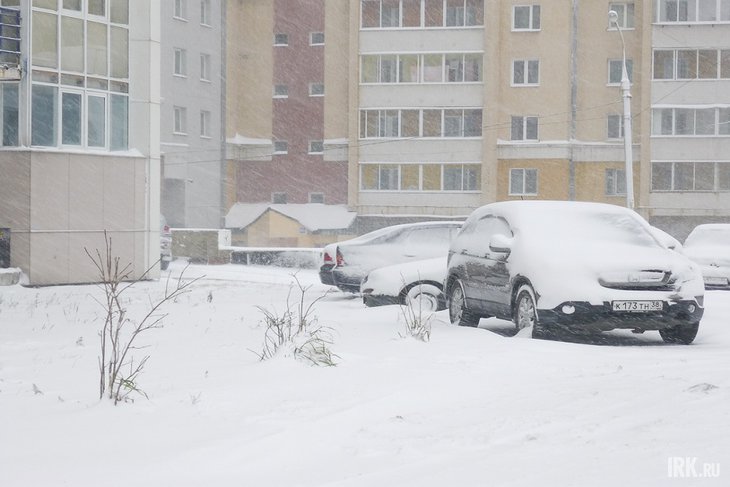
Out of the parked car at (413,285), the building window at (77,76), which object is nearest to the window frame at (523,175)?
the building window at (77,76)

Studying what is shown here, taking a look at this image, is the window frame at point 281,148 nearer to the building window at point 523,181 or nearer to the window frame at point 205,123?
the window frame at point 205,123

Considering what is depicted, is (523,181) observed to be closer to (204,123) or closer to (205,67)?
(204,123)

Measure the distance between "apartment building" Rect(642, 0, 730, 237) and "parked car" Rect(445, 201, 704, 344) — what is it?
125ft

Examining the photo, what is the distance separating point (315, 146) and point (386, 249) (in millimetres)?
36873

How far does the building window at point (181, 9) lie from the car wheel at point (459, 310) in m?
40.0

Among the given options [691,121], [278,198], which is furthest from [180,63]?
[691,121]

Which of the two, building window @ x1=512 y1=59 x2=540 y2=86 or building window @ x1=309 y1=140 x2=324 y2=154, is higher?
building window @ x1=512 y1=59 x2=540 y2=86

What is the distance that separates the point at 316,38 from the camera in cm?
5481

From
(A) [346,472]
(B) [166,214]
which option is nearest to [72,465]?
(A) [346,472]

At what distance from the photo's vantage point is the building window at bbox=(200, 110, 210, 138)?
52.3 meters

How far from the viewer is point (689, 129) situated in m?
48.7

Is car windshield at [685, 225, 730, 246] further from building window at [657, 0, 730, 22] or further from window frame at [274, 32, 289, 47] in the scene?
window frame at [274, 32, 289, 47]

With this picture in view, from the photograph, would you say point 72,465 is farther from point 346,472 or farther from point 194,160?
point 194,160

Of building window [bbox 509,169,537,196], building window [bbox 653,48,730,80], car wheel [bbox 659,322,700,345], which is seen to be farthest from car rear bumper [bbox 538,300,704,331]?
building window [bbox 653,48,730,80]
